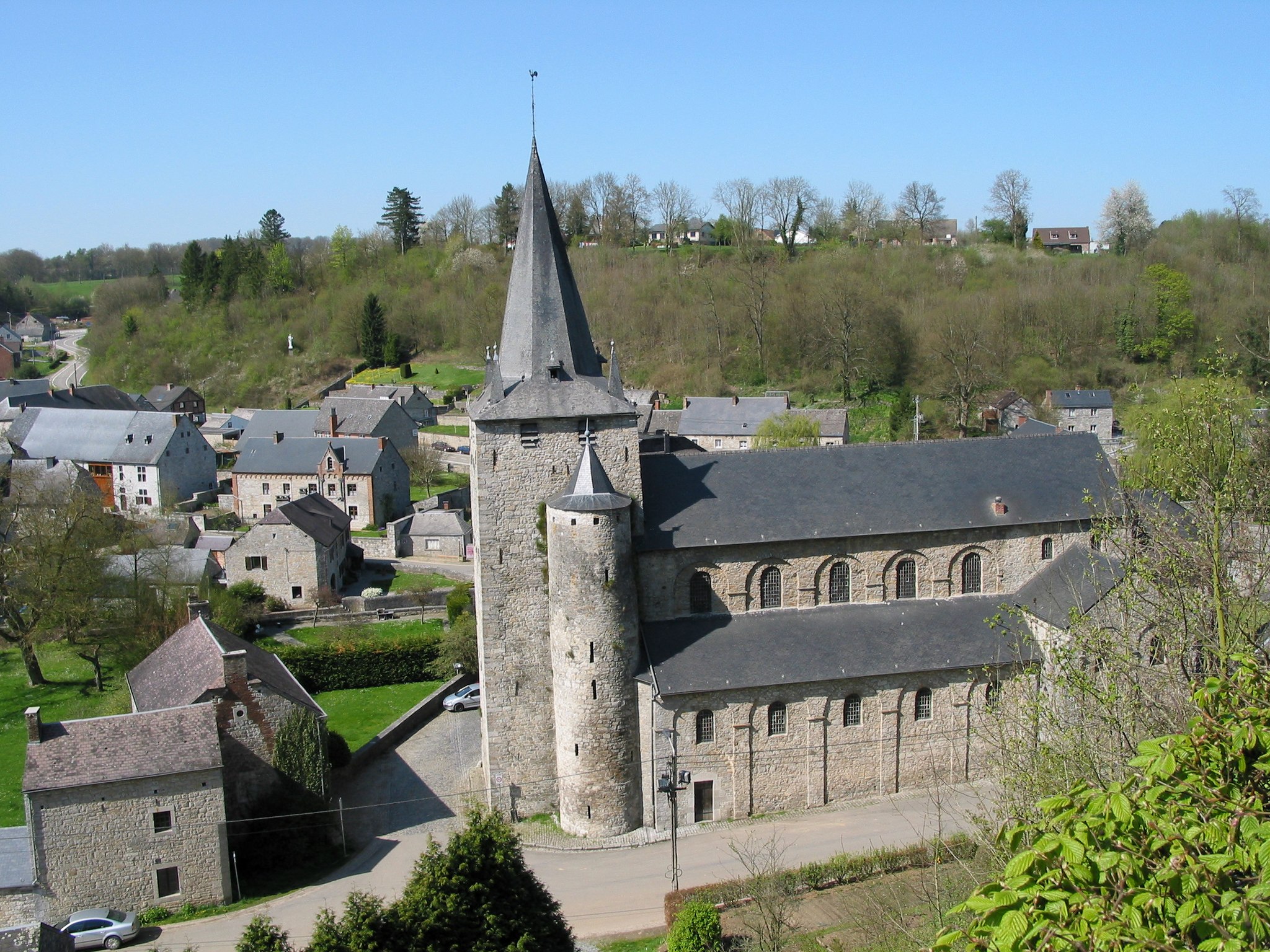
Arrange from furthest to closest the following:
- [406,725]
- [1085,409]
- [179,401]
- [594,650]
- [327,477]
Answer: [179,401]
[1085,409]
[327,477]
[406,725]
[594,650]

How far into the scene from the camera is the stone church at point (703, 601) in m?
24.2

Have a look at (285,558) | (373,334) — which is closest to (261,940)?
(285,558)

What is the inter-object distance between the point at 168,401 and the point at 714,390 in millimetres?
45418

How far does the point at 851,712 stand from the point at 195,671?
1609cm

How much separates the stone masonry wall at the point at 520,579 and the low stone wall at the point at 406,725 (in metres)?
4.96

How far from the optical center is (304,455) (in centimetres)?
5791

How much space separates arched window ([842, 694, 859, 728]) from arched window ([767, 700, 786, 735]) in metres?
1.51

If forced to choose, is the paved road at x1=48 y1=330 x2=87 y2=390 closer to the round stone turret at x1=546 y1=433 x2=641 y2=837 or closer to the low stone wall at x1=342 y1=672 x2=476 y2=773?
the low stone wall at x1=342 y1=672 x2=476 y2=773

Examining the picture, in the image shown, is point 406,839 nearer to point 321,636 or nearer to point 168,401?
point 321,636

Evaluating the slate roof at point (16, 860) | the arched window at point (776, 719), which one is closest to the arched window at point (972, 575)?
the arched window at point (776, 719)

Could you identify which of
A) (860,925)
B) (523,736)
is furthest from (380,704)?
(860,925)

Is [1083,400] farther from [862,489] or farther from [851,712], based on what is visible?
[851,712]

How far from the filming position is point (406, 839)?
24875 millimetres

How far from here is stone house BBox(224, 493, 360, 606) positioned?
4422cm
